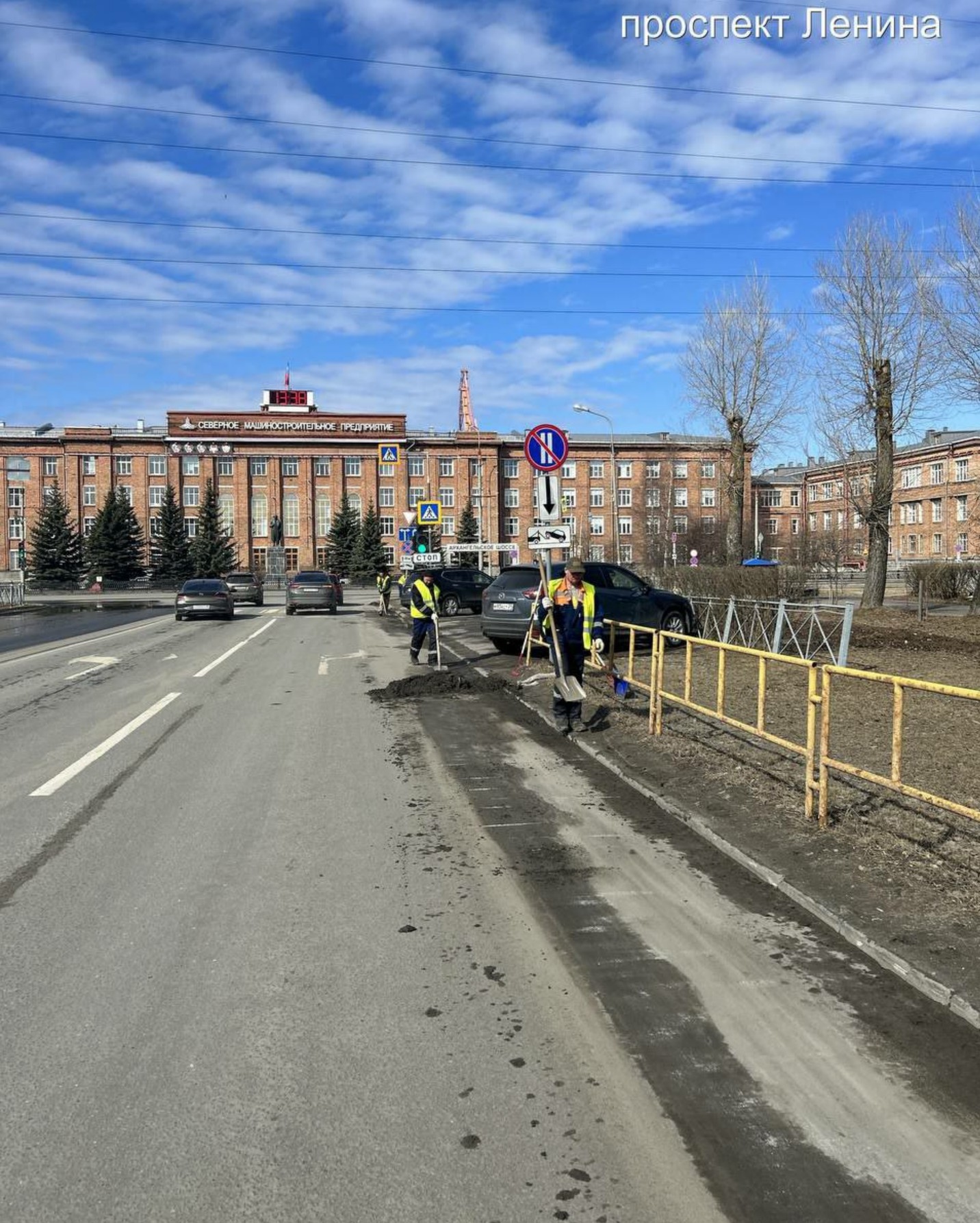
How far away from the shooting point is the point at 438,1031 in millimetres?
3453

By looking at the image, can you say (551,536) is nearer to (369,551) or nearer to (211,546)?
(369,551)

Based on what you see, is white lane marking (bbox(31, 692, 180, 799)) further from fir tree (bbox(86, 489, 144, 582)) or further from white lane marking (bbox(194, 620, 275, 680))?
fir tree (bbox(86, 489, 144, 582))

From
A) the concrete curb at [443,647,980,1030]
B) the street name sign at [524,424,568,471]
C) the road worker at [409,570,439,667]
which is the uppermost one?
the street name sign at [524,424,568,471]

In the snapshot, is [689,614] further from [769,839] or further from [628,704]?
[769,839]

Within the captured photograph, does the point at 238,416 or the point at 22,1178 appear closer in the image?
the point at 22,1178

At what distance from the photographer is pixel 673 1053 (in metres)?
3.30

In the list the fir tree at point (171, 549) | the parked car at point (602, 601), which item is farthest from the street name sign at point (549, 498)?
the fir tree at point (171, 549)

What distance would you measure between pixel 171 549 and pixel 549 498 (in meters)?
78.7

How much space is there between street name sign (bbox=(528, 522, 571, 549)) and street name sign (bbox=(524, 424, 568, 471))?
2.84ft

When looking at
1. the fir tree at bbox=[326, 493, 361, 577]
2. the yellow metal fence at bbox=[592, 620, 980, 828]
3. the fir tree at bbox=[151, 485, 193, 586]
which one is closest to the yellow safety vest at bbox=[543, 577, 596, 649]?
the yellow metal fence at bbox=[592, 620, 980, 828]

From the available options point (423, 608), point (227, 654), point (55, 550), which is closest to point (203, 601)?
point (227, 654)

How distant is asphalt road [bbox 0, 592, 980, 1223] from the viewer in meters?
2.62

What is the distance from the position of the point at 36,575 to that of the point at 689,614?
75.9 meters

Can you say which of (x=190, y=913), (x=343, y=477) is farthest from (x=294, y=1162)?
(x=343, y=477)
